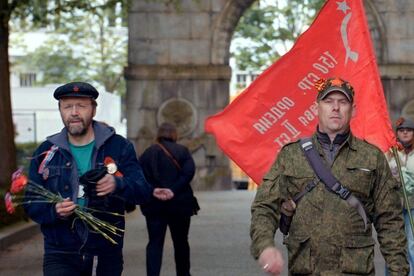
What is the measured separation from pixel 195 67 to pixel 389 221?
25252 millimetres

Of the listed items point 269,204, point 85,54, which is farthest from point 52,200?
point 85,54

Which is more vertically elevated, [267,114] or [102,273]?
[267,114]

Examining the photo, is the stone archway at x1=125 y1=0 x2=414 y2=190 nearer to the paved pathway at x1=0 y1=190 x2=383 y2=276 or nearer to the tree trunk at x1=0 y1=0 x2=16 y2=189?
the paved pathway at x1=0 y1=190 x2=383 y2=276

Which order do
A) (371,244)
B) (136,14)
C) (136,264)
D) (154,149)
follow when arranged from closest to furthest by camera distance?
(371,244) < (154,149) < (136,264) < (136,14)

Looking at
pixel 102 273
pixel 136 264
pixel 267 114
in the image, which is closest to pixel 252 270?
pixel 136 264

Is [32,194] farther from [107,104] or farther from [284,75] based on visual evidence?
[107,104]

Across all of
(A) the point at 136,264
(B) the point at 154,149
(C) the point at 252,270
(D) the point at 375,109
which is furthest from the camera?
(A) the point at 136,264

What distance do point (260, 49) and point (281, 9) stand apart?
105 inches

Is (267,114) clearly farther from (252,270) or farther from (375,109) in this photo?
(252,270)

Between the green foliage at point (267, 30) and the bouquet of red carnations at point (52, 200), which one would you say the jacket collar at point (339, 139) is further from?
the green foliage at point (267, 30)

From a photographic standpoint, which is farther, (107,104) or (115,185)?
(107,104)

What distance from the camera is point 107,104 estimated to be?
32.7 metres

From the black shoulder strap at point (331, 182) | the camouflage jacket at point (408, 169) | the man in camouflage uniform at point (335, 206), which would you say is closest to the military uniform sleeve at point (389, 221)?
the man in camouflage uniform at point (335, 206)

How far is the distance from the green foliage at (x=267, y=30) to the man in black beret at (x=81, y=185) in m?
45.4
